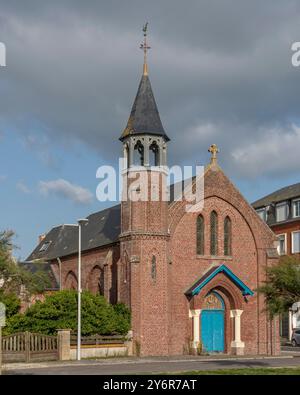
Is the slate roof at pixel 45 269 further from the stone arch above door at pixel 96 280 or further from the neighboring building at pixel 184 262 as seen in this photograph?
the neighboring building at pixel 184 262

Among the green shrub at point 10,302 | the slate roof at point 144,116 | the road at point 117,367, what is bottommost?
the road at point 117,367

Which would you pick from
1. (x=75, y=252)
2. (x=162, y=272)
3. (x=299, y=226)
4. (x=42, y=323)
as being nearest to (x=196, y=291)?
(x=162, y=272)

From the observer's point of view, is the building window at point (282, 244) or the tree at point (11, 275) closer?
the tree at point (11, 275)

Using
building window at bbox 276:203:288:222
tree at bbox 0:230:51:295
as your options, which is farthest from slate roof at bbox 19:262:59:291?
building window at bbox 276:203:288:222

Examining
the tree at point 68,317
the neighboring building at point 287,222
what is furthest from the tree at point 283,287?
the neighboring building at point 287,222

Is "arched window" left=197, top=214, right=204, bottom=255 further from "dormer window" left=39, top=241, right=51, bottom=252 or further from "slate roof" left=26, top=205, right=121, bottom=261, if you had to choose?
"dormer window" left=39, top=241, right=51, bottom=252

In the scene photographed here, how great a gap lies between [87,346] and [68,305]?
2724 millimetres

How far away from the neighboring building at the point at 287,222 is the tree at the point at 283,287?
3477cm

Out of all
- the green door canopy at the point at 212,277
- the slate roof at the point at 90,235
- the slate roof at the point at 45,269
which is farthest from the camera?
the slate roof at the point at 45,269

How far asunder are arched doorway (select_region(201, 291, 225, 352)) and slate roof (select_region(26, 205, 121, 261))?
7564mm

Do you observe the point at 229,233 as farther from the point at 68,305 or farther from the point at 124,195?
the point at 68,305

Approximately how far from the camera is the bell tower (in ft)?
141

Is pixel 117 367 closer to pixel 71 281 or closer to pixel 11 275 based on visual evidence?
pixel 11 275

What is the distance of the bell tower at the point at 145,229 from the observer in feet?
141
